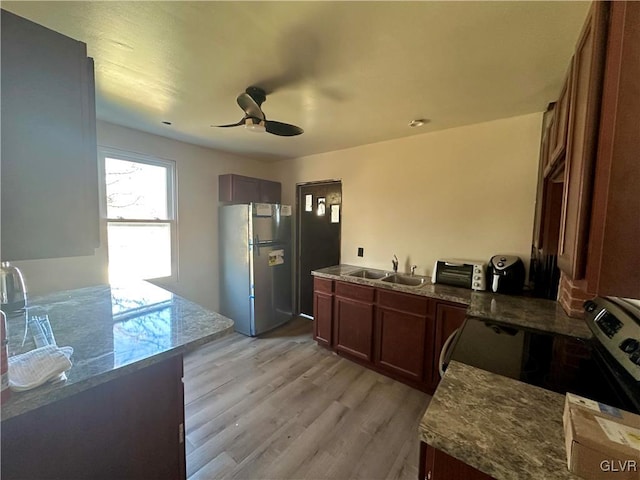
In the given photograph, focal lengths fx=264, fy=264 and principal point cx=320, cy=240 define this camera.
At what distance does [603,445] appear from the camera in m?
0.57

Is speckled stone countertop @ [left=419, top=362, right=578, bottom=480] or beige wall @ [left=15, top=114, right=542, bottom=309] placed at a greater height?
beige wall @ [left=15, top=114, right=542, bottom=309]

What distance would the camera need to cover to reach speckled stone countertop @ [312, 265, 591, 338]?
147cm

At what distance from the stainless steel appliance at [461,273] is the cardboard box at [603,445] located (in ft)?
5.57

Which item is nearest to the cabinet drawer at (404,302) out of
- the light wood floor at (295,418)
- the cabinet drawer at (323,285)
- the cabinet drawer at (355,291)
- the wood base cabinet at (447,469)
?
the cabinet drawer at (355,291)

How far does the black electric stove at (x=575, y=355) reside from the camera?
37.1 inches

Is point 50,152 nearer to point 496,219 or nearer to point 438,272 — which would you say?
point 438,272

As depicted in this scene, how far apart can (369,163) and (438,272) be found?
4.95 feet

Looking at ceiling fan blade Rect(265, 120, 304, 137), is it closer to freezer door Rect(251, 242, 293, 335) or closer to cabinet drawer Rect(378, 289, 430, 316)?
cabinet drawer Rect(378, 289, 430, 316)

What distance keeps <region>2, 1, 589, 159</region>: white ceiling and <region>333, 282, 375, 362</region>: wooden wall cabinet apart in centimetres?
168

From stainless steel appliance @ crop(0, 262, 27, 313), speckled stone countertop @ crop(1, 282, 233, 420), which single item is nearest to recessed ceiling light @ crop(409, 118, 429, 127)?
speckled stone countertop @ crop(1, 282, 233, 420)

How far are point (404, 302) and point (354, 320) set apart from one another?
61 centimetres

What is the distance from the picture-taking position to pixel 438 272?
2.56m

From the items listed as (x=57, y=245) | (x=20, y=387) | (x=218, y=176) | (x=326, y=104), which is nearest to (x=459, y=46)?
(x=326, y=104)

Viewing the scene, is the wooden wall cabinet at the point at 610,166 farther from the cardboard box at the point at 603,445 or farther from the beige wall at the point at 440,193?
the beige wall at the point at 440,193
